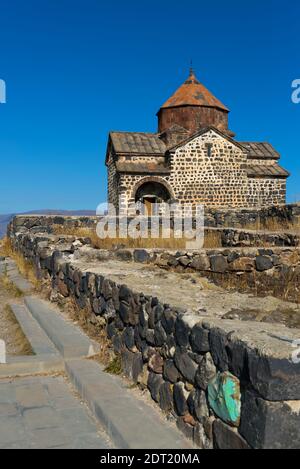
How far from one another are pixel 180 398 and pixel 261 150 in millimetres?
24918

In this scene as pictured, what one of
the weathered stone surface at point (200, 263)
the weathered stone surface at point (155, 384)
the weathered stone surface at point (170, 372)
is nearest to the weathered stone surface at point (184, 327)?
the weathered stone surface at point (170, 372)

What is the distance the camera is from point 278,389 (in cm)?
224

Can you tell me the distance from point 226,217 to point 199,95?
36.8ft

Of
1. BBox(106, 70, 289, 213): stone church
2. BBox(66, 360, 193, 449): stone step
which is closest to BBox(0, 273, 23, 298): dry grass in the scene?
BBox(66, 360, 193, 449): stone step

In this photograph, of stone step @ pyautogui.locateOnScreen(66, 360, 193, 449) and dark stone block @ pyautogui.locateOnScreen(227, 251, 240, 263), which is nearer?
stone step @ pyautogui.locateOnScreen(66, 360, 193, 449)

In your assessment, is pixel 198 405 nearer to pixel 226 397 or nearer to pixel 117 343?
pixel 226 397

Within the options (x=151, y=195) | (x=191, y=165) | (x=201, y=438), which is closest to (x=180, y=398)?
(x=201, y=438)

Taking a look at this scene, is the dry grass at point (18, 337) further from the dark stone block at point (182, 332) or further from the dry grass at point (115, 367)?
the dark stone block at point (182, 332)

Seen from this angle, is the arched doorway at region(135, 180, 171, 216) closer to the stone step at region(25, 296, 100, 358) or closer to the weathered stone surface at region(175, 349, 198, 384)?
the stone step at region(25, 296, 100, 358)

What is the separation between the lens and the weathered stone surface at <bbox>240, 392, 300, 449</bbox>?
2.23 meters

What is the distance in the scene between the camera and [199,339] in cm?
285

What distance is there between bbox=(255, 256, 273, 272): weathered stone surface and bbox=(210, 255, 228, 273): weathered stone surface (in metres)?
0.56

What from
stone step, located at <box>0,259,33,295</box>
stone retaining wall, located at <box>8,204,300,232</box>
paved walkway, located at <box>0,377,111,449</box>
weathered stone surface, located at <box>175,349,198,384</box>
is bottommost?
paved walkway, located at <box>0,377,111,449</box>
